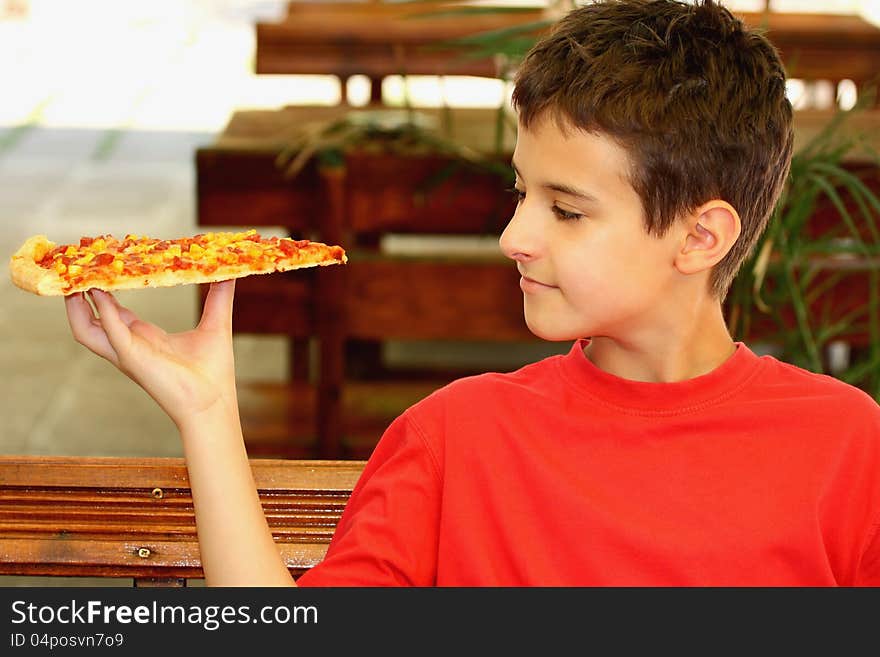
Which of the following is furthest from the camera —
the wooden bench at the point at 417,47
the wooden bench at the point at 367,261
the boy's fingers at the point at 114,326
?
the wooden bench at the point at 417,47

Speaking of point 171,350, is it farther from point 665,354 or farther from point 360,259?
point 360,259

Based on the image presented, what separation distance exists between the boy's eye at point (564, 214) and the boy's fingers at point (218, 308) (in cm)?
31

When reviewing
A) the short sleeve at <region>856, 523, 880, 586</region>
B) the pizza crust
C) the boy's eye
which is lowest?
the short sleeve at <region>856, 523, 880, 586</region>

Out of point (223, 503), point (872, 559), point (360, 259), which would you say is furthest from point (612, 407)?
point (360, 259)

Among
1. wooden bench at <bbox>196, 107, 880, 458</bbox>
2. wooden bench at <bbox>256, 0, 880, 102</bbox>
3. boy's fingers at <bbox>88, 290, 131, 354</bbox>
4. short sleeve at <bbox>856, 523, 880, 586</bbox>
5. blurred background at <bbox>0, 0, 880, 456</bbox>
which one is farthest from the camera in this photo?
wooden bench at <bbox>256, 0, 880, 102</bbox>

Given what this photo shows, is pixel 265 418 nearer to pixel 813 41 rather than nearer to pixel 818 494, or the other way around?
pixel 813 41

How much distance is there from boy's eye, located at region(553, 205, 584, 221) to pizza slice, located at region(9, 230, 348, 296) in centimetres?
23

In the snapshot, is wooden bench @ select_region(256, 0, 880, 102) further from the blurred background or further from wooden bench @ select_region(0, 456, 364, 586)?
wooden bench @ select_region(0, 456, 364, 586)

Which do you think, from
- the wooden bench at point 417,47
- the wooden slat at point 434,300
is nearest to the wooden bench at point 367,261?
the wooden slat at point 434,300

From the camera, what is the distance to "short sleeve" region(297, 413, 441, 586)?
1.30m

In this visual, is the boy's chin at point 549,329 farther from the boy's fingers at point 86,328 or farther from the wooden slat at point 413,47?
the wooden slat at point 413,47

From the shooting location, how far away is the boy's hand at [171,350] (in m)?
1.24

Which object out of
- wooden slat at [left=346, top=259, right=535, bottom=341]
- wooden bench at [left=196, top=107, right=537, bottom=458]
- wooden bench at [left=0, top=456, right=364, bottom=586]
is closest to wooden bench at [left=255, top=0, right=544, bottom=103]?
wooden bench at [left=196, top=107, right=537, bottom=458]

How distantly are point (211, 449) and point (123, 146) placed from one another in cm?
599
